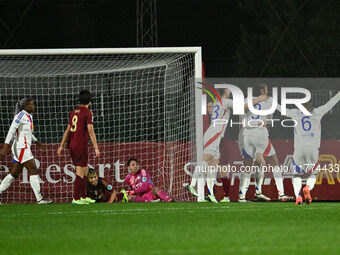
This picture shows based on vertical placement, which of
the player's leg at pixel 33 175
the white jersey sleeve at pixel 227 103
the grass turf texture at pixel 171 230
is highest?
the white jersey sleeve at pixel 227 103

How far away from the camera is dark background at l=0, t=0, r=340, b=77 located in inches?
1110

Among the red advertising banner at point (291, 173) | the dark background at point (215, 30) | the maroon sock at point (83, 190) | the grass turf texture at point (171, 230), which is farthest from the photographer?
the dark background at point (215, 30)

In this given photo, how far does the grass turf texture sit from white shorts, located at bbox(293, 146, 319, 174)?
8.45 feet

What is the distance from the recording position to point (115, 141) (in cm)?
1453

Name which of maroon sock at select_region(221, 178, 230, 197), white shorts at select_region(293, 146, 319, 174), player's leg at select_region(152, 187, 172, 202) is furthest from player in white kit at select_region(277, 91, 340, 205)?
player's leg at select_region(152, 187, 172, 202)

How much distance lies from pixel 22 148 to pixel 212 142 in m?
3.01

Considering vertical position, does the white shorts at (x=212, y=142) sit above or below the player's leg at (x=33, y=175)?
above

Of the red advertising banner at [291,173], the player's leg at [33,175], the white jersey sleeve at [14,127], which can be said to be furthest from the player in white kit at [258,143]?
the white jersey sleeve at [14,127]

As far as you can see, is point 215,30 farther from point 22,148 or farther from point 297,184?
point 22,148

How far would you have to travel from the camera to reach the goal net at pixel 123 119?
13.9 meters

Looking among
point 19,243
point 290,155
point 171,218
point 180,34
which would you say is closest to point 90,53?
point 290,155

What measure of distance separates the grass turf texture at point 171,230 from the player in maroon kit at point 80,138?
2.60 feet

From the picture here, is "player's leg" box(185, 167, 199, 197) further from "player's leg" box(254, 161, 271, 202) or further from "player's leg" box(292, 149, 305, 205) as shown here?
"player's leg" box(292, 149, 305, 205)

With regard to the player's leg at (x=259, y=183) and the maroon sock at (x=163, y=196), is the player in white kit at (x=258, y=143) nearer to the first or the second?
the player's leg at (x=259, y=183)
